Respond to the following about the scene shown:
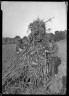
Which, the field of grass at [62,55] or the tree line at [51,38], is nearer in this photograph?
the field of grass at [62,55]

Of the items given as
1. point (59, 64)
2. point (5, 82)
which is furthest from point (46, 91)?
point (5, 82)

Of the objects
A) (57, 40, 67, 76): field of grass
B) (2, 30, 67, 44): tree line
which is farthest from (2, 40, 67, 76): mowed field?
(2, 30, 67, 44): tree line

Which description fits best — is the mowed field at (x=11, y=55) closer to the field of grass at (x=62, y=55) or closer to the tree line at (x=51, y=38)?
the field of grass at (x=62, y=55)

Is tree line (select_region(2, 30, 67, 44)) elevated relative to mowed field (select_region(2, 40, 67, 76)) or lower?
elevated

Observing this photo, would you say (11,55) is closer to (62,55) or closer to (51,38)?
(51,38)

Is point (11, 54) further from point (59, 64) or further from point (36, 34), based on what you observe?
point (59, 64)

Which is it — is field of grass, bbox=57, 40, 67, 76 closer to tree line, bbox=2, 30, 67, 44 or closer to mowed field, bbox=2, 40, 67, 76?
mowed field, bbox=2, 40, 67, 76

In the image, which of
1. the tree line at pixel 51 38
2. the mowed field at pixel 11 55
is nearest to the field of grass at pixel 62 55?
the mowed field at pixel 11 55

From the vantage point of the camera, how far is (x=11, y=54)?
4656 millimetres

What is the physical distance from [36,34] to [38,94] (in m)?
1.84

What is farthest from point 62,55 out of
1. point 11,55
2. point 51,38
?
point 11,55

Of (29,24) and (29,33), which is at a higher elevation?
(29,24)

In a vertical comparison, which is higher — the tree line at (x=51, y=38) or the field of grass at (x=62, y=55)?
the tree line at (x=51, y=38)

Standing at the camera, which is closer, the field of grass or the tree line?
the field of grass
